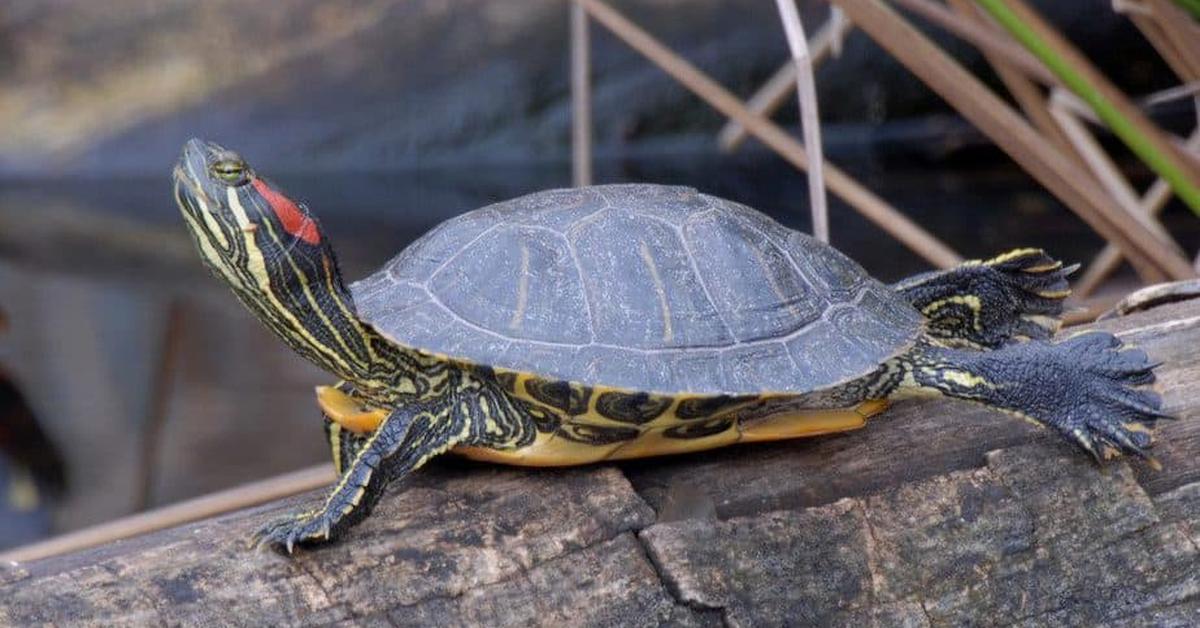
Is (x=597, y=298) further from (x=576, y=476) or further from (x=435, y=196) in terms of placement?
(x=435, y=196)

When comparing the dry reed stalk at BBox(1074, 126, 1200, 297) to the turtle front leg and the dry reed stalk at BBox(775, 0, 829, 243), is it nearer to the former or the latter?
the dry reed stalk at BBox(775, 0, 829, 243)

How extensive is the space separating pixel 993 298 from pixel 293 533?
1.21 metres

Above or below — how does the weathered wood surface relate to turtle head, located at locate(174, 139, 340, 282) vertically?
below

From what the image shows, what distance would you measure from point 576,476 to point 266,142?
465cm

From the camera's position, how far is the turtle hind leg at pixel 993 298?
1.90 meters

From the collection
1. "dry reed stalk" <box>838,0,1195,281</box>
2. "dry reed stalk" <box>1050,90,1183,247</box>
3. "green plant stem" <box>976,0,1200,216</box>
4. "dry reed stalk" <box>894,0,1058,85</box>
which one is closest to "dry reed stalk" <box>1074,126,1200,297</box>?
"dry reed stalk" <box>1050,90,1183,247</box>

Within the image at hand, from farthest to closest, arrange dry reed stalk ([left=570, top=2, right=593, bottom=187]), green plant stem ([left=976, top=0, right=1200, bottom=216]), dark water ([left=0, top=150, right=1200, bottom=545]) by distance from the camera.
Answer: dark water ([left=0, top=150, right=1200, bottom=545]) < dry reed stalk ([left=570, top=2, right=593, bottom=187]) < green plant stem ([left=976, top=0, right=1200, bottom=216])

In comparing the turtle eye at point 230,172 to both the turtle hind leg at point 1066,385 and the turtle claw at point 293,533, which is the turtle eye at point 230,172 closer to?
the turtle claw at point 293,533

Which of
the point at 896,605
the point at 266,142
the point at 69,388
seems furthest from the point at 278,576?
the point at 266,142

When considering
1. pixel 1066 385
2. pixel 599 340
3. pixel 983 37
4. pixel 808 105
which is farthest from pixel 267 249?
pixel 983 37

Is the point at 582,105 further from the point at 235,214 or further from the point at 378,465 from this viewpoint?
the point at 378,465

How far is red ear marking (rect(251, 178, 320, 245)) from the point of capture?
1565mm

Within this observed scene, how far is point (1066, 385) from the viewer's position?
5.36 feet

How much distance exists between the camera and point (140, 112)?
19.1 ft
